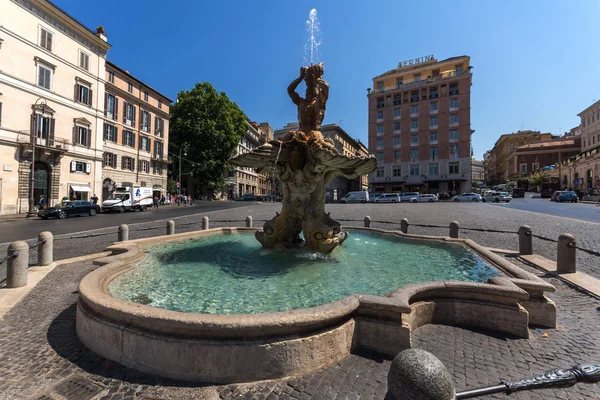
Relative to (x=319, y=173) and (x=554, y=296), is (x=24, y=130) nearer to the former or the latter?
(x=319, y=173)

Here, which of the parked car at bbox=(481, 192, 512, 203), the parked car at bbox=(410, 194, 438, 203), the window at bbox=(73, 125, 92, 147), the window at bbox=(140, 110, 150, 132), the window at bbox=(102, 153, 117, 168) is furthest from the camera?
the parked car at bbox=(410, 194, 438, 203)

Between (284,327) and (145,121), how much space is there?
141ft

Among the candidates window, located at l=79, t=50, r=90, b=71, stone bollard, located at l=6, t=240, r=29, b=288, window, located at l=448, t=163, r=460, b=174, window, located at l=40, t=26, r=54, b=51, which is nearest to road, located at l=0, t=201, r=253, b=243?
stone bollard, located at l=6, t=240, r=29, b=288

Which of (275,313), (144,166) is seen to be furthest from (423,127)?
(275,313)

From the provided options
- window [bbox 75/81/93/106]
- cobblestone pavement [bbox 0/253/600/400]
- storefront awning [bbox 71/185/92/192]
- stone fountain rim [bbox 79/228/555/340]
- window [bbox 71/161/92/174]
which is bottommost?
cobblestone pavement [bbox 0/253/600/400]

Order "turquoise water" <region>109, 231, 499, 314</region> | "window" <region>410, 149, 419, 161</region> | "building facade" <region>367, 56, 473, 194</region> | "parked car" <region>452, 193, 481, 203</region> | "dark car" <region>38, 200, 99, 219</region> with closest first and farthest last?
"turquoise water" <region>109, 231, 499, 314</region> → "dark car" <region>38, 200, 99, 219</region> → "parked car" <region>452, 193, 481, 203</region> → "building facade" <region>367, 56, 473, 194</region> → "window" <region>410, 149, 419, 161</region>

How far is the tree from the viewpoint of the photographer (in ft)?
141

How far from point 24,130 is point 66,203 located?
298 inches

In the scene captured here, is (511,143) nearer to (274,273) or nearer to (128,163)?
(128,163)

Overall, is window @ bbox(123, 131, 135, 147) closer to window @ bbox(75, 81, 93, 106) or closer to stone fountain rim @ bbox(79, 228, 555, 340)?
window @ bbox(75, 81, 93, 106)

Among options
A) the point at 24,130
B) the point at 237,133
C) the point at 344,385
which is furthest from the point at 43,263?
the point at 237,133

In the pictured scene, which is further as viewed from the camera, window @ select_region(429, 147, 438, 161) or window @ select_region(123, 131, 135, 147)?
window @ select_region(429, 147, 438, 161)

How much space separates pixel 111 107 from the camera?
107ft

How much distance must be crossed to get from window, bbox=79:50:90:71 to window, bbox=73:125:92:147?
233 inches
